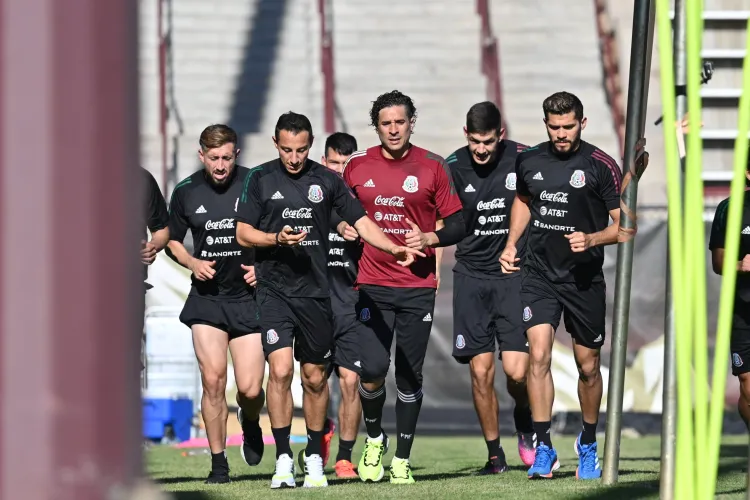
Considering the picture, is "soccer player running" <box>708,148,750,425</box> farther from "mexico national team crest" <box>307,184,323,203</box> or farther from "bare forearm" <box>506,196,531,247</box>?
"mexico national team crest" <box>307,184,323,203</box>

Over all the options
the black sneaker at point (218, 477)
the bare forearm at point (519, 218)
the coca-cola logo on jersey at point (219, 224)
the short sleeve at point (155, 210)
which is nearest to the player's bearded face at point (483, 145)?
the bare forearm at point (519, 218)

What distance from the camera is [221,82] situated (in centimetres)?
2578

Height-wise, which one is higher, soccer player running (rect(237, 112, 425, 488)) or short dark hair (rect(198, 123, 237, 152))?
short dark hair (rect(198, 123, 237, 152))

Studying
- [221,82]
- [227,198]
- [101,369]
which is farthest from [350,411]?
[221,82]

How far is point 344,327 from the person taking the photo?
10914mm

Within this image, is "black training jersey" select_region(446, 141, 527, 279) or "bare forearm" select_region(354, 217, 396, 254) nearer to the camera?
"bare forearm" select_region(354, 217, 396, 254)

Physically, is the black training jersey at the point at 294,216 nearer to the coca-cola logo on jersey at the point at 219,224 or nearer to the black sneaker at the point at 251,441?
the coca-cola logo on jersey at the point at 219,224

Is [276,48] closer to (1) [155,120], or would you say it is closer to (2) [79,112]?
(1) [155,120]

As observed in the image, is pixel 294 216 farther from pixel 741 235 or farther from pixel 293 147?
pixel 741 235

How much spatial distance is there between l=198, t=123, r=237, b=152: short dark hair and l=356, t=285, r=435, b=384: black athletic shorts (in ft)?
4.67

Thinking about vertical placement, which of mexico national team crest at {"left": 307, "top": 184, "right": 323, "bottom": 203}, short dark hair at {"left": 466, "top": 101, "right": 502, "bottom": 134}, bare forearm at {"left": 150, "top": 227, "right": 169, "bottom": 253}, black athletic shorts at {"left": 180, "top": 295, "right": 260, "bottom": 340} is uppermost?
short dark hair at {"left": 466, "top": 101, "right": 502, "bottom": 134}

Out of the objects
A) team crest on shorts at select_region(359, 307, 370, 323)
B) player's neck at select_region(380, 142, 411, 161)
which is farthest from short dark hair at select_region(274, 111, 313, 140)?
team crest on shorts at select_region(359, 307, 370, 323)

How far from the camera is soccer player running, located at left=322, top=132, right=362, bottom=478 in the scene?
10461 mm

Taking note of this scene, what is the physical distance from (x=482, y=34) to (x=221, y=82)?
5.10 meters
